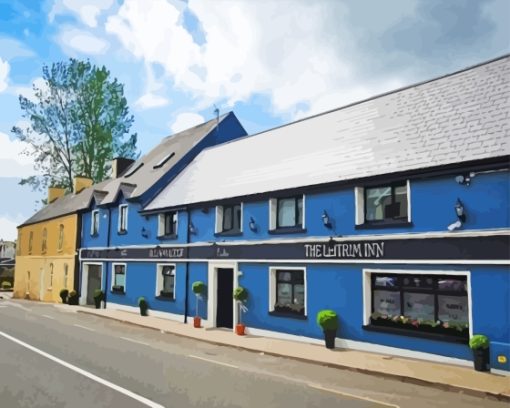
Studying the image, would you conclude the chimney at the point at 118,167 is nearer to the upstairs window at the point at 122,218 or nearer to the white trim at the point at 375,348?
the upstairs window at the point at 122,218

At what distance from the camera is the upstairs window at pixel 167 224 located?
77.7ft

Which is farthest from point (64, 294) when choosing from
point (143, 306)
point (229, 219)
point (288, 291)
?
point (288, 291)

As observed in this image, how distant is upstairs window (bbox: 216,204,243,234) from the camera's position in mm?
19719

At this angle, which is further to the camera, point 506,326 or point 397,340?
point 397,340

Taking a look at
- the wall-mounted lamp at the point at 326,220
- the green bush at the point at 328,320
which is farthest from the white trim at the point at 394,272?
the wall-mounted lamp at the point at 326,220

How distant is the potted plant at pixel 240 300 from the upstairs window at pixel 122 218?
1162 cm

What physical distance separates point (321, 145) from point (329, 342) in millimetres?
7798

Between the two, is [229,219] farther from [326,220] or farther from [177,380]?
[177,380]

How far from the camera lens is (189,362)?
1227 centimetres

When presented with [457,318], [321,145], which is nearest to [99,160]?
[321,145]

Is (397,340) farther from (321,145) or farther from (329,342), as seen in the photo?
(321,145)

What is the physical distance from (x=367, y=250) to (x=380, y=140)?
163 inches

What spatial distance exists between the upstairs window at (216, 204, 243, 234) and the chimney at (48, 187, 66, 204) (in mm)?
30453

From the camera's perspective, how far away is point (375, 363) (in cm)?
1224
